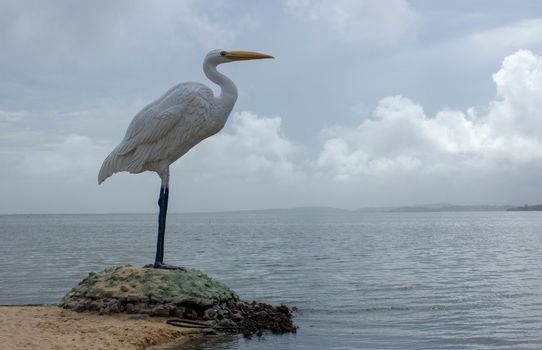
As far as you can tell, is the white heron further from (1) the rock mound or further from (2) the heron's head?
(1) the rock mound

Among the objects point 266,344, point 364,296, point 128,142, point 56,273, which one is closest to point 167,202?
point 128,142

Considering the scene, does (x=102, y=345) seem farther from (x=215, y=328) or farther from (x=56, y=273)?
(x=56, y=273)

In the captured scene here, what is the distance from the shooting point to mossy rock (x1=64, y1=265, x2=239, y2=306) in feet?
35.5

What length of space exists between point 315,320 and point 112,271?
4.34 meters

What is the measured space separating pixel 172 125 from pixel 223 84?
125 centimetres

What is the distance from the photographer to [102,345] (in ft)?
28.8

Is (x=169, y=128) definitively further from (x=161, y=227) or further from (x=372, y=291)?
(x=372, y=291)

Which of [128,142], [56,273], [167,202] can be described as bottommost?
[56,273]

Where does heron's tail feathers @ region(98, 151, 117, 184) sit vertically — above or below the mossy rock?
above

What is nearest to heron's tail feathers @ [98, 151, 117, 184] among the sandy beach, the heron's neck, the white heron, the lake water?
the white heron

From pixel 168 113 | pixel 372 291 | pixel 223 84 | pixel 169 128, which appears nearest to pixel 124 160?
pixel 169 128

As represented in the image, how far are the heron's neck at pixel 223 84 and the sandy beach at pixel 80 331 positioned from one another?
13.4 ft

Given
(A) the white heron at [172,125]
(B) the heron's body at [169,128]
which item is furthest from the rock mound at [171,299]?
(B) the heron's body at [169,128]

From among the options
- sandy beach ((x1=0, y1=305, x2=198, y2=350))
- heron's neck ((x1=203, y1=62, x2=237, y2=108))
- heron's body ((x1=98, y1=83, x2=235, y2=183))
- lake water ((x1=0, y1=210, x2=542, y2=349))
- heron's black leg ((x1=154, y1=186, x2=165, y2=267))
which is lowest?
lake water ((x1=0, y1=210, x2=542, y2=349))
